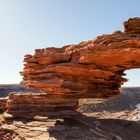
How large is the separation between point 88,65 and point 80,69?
89cm

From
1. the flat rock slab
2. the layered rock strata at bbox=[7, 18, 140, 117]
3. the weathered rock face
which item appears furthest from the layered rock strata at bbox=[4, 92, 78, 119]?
the flat rock slab

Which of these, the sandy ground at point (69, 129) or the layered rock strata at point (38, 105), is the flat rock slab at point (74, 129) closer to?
the sandy ground at point (69, 129)

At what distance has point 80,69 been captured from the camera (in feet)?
94.6

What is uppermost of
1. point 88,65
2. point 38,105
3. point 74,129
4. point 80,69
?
point 88,65

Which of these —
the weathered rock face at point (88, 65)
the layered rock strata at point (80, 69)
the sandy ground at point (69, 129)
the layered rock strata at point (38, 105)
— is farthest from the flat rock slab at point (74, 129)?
the weathered rock face at point (88, 65)

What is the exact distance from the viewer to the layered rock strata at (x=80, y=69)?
25.3 meters

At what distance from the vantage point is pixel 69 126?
93.1 ft

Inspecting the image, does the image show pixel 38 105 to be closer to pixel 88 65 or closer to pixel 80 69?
pixel 80 69

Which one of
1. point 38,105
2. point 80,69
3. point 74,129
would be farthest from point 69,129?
point 38,105

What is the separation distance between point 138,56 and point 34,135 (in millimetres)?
11687

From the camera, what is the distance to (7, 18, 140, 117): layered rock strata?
2533 centimetres

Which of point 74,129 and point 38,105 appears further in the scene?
point 38,105

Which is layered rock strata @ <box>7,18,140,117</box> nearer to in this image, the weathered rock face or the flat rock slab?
Answer: the weathered rock face

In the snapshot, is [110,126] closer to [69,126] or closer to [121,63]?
[69,126]
